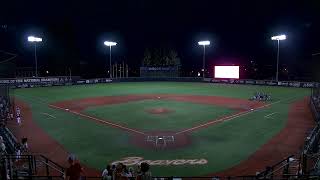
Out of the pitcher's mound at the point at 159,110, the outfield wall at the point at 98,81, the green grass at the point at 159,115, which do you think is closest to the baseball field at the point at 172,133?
the green grass at the point at 159,115

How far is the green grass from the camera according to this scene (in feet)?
101

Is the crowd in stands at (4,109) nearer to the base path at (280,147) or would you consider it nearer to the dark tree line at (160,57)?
the base path at (280,147)

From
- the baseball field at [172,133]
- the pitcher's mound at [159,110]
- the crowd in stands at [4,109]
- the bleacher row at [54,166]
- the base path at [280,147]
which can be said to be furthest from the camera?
the pitcher's mound at [159,110]

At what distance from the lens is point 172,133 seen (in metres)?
27.2

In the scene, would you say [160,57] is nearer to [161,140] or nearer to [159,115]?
[159,115]

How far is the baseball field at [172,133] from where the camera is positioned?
66.2 feet

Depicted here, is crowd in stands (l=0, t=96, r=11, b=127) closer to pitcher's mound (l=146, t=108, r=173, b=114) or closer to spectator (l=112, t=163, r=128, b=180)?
pitcher's mound (l=146, t=108, r=173, b=114)

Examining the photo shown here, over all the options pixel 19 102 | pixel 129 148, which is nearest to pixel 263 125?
pixel 129 148

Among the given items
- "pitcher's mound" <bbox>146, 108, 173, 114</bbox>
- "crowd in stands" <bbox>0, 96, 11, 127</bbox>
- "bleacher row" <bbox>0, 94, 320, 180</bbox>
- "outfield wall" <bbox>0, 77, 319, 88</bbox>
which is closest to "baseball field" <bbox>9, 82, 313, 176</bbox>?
"pitcher's mound" <bbox>146, 108, 173, 114</bbox>

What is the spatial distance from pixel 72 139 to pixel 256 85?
Result: 181 ft

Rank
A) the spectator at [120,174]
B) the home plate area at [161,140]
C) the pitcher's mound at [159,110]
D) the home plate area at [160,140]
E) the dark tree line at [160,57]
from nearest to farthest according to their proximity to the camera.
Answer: the spectator at [120,174], the home plate area at [161,140], the home plate area at [160,140], the pitcher's mound at [159,110], the dark tree line at [160,57]

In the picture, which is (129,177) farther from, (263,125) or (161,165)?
(263,125)

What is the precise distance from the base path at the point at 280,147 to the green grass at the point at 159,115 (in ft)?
25.6

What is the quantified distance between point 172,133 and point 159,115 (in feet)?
27.1
